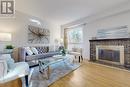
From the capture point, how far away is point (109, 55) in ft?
15.3

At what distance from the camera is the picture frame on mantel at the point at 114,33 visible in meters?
4.14

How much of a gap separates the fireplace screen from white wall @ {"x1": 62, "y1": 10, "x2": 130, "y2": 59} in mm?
976

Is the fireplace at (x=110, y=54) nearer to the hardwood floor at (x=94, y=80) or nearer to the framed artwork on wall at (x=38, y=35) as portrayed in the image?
the hardwood floor at (x=94, y=80)

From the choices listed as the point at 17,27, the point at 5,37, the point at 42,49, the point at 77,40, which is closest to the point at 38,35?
the point at 42,49

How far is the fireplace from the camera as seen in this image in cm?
417

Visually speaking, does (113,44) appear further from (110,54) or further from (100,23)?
(100,23)

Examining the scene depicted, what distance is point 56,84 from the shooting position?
2.46 meters

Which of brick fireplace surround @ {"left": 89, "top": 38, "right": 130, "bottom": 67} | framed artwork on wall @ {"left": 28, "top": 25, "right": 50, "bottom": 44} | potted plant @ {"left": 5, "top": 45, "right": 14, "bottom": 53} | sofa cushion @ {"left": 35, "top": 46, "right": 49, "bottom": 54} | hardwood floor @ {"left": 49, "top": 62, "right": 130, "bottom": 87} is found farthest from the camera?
sofa cushion @ {"left": 35, "top": 46, "right": 49, "bottom": 54}

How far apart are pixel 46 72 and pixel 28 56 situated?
4.69 feet

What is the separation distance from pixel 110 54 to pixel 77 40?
276 cm

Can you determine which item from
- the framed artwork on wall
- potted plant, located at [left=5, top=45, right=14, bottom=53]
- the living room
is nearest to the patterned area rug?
the living room

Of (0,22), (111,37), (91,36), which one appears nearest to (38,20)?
(0,22)

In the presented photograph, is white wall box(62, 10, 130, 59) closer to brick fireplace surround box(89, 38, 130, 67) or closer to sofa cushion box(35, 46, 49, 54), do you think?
Result: brick fireplace surround box(89, 38, 130, 67)

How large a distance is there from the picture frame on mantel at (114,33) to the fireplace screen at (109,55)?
699 millimetres
